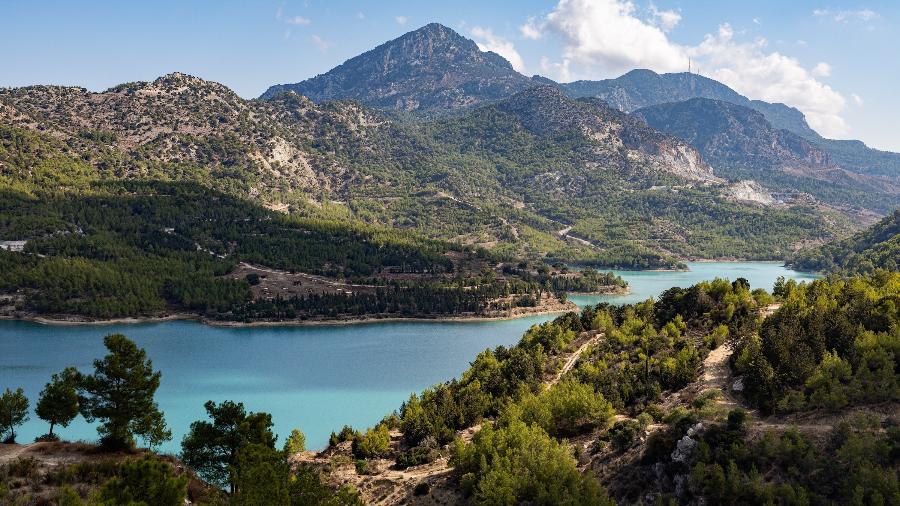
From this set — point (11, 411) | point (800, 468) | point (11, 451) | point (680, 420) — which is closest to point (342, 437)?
point (11, 411)

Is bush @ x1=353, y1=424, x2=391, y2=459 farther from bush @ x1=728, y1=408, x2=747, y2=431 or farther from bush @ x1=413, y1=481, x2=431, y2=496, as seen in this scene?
bush @ x1=728, y1=408, x2=747, y2=431

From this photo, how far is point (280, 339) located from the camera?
120m

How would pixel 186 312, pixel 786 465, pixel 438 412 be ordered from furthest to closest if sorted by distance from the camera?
pixel 186 312 < pixel 438 412 < pixel 786 465

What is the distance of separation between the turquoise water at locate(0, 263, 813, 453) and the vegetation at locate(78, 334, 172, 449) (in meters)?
20.0

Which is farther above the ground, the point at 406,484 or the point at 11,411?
the point at 11,411

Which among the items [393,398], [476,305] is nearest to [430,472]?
[393,398]

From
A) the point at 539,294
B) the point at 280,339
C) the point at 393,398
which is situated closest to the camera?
the point at 393,398

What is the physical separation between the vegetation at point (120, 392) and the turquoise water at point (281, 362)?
20.0 meters

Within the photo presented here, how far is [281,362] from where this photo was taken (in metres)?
102

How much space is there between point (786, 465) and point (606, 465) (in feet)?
33.6

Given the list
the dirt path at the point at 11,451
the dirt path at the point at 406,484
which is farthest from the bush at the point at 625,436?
the dirt path at the point at 11,451

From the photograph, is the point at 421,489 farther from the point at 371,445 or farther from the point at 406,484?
the point at 371,445

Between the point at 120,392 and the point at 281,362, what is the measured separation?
59274 millimetres

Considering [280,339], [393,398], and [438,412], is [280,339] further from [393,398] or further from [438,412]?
[438,412]
